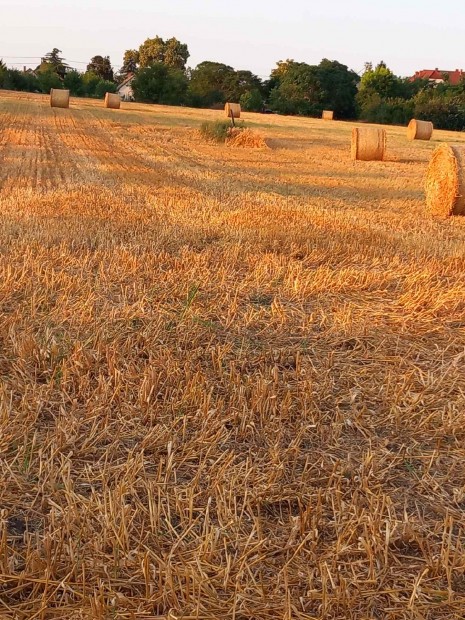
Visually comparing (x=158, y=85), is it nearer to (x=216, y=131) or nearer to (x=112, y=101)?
(x=112, y=101)

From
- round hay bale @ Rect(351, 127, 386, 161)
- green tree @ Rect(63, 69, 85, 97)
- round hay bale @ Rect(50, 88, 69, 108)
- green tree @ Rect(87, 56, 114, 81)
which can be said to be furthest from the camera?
green tree @ Rect(87, 56, 114, 81)

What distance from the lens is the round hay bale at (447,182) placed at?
9953mm

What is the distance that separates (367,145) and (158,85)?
137ft

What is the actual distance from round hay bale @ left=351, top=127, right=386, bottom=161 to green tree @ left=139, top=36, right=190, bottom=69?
72353 millimetres

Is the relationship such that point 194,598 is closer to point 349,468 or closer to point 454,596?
point 454,596

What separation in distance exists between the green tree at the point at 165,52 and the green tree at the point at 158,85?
30.6 meters

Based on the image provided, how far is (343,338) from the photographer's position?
4.18 m

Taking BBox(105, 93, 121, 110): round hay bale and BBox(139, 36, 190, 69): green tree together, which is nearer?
BBox(105, 93, 121, 110): round hay bale

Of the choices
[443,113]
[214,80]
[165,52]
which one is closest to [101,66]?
[165,52]

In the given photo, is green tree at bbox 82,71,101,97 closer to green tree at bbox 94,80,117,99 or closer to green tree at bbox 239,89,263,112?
green tree at bbox 94,80,117,99

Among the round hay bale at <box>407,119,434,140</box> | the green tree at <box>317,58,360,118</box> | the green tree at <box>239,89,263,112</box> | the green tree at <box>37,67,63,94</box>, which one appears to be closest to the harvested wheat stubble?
the round hay bale at <box>407,119,434,140</box>

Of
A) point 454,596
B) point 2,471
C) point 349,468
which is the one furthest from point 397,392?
point 2,471

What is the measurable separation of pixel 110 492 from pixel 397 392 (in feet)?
5.47

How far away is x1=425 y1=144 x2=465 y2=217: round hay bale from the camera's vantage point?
32.7 feet
